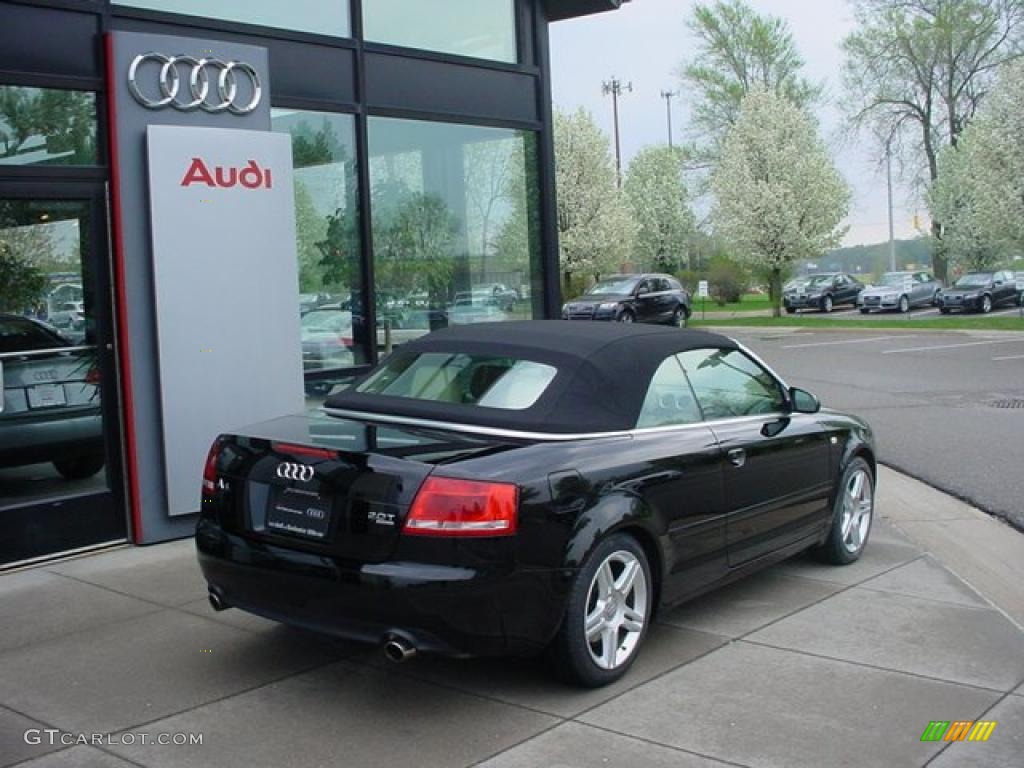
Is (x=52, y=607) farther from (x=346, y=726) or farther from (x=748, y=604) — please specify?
(x=748, y=604)

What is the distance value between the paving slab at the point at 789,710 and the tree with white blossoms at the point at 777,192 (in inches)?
1409

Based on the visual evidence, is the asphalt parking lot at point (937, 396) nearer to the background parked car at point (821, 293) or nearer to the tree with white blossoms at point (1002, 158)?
the tree with white blossoms at point (1002, 158)

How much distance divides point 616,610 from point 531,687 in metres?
0.47

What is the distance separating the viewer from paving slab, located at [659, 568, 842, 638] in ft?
17.8

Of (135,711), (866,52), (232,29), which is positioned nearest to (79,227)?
(232,29)

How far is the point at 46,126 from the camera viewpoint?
668cm

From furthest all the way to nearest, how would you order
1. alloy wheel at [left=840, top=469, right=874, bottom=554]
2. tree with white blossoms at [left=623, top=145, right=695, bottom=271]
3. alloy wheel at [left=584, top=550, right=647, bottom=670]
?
tree with white blossoms at [left=623, top=145, right=695, bottom=271], alloy wheel at [left=840, top=469, right=874, bottom=554], alloy wheel at [left=584, top=550, right=647, bottom=670]

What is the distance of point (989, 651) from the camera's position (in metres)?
5.00

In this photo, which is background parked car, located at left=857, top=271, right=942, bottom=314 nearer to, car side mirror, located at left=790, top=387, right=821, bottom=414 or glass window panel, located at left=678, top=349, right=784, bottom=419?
car side mirror, located at left=790, top=387, right=821, bottom=414

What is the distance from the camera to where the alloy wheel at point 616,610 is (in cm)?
453

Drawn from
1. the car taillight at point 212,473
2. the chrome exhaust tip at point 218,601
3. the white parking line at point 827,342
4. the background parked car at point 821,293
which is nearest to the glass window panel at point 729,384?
the car taillight at point 212,473

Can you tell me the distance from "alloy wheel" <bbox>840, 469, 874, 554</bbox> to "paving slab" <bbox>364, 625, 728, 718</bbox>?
1.68 m

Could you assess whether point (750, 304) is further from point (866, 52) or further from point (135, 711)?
point (135, 711)

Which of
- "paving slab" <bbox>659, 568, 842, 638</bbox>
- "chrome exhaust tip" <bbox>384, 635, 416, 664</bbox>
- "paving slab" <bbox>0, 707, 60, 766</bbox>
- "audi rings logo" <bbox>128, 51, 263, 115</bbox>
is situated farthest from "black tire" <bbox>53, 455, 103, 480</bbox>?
"paving slab" <bbox>659, 568, 842, 638</bbox>
